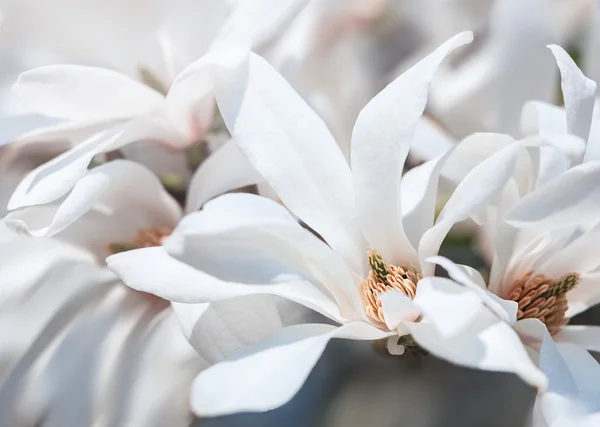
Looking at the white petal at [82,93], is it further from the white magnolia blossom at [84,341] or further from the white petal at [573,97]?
the white petal at [573,97]

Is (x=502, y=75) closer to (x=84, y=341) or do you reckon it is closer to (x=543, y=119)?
(x=543, y=119)

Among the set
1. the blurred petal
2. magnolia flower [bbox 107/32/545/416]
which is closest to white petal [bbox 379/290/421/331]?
magnolia flower [bbox 107/32/545/416]

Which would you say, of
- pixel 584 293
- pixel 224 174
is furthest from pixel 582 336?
pixel 224 174

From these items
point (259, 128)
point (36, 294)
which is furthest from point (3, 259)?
point (259, 128)

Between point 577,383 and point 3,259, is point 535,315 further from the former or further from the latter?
point 3,259

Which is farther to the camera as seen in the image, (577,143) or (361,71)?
(361,71)
